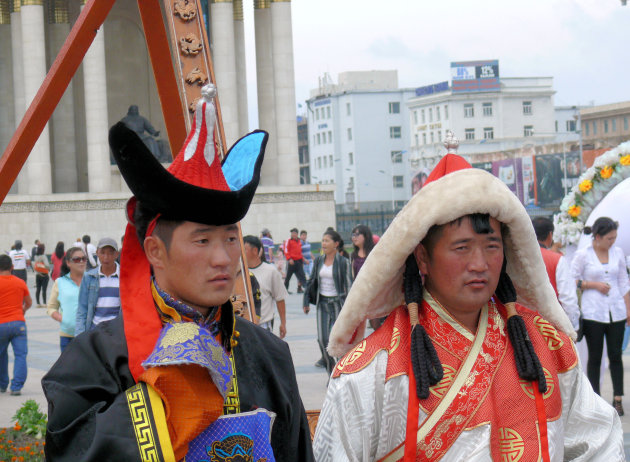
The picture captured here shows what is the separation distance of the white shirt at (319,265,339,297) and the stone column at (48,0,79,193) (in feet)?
96.3

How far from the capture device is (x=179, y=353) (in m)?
2.60

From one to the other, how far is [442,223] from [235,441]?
1084 millimetres

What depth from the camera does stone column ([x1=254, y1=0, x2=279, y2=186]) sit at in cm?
3872

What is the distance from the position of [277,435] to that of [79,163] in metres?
39.3

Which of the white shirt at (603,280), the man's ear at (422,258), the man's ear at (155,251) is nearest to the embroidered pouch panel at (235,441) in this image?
the man's ear at (155,251)

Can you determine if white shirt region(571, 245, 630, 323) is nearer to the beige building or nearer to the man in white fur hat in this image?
the man in white fur hat

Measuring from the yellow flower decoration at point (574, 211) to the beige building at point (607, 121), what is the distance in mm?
96072

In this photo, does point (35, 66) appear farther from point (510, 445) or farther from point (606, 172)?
point (510, 445)

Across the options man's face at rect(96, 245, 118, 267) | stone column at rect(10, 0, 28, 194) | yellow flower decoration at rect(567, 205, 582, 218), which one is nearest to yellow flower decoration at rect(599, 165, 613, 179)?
Result: yellow flower decoration at rect(567, 205, 582, 218)

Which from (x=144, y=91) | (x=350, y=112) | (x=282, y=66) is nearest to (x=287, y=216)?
(x=282, y=66)

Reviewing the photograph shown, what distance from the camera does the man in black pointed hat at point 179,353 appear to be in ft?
8.55

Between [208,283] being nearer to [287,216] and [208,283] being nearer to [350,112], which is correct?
[287,216]

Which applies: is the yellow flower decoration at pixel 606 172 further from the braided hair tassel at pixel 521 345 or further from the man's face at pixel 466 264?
the man's face at pixel 466 264

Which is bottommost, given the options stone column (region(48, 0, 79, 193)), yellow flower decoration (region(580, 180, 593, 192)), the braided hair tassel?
the braided hair tassel
